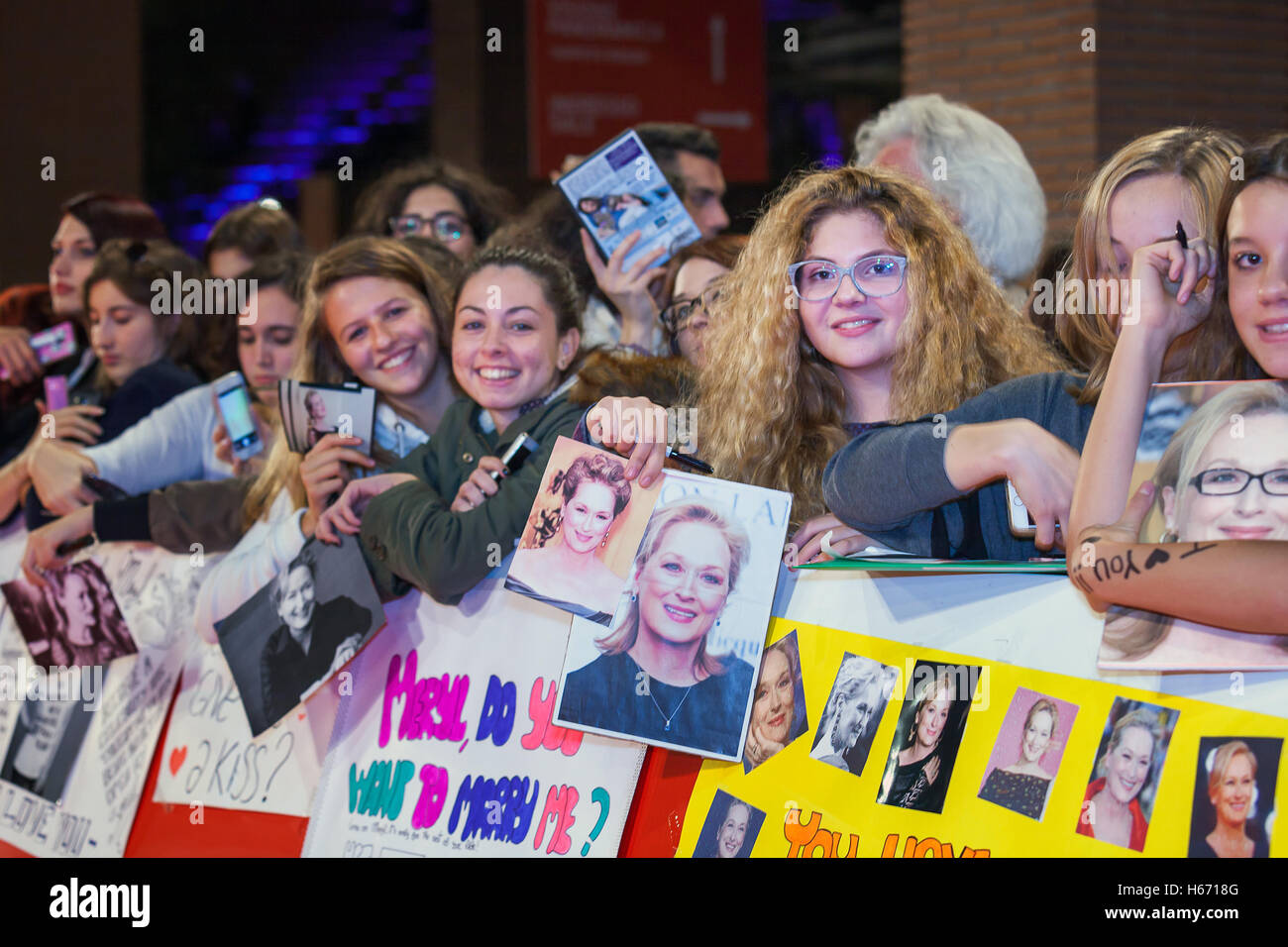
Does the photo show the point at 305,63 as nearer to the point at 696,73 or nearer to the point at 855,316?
the point at 696,73

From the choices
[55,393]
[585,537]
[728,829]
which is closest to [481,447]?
[585,537]

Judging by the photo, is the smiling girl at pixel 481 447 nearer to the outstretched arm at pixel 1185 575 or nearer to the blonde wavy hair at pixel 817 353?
the blonde wavy hair at pixel 817 353

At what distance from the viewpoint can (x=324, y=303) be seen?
3.69m

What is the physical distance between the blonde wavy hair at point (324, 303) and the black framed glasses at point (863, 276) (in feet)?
4.63

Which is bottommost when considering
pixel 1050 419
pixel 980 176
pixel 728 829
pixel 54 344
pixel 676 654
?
pixel 728 829

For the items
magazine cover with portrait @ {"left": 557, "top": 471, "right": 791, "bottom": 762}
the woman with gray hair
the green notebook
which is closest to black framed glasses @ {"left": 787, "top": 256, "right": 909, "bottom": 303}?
magazine cover with portrait @ {"left": 557, "top": 471, "right": 791, "bottom": 762}

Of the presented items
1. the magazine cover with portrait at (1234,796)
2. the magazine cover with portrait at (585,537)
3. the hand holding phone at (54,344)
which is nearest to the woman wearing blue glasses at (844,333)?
the magazine cover with portrait at (585,537)

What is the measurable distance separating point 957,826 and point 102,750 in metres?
2.72

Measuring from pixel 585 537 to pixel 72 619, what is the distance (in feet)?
7.52

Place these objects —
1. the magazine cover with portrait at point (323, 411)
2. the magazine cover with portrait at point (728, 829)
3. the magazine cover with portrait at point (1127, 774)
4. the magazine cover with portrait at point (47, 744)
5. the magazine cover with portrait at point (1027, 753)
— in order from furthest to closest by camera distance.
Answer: the magazine cover with portrait at point (47, 744)
the magazine cover with portrait at point (323, 411)
the magazine cover with portrait at point (728, 829)
the magazine cover with portrait at point (1027, 753)
the magazine cover with portrait at point (1127, 774)

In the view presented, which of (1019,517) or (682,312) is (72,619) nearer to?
(682,312)

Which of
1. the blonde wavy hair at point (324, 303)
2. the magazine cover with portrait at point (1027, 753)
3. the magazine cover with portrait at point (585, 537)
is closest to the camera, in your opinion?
the magazine cover with portrait at point (1027, 753)

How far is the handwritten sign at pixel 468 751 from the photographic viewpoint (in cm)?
258
